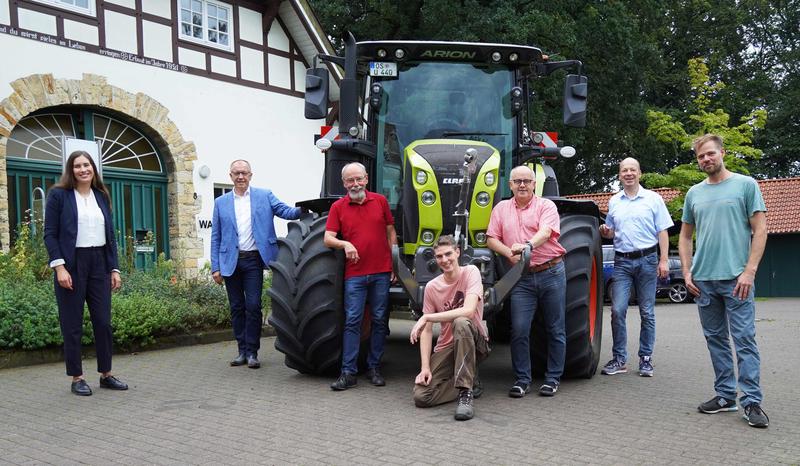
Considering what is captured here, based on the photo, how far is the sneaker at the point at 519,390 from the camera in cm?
576

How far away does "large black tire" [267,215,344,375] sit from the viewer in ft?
19.7

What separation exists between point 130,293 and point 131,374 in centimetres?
253

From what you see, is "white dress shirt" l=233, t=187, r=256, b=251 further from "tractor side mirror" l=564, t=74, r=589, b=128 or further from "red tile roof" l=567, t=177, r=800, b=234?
"red tile roof" l=567, t=177, r=800, b=234

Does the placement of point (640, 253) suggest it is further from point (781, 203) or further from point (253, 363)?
point (781, 203)

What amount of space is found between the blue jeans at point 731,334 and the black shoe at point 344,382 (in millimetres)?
2633

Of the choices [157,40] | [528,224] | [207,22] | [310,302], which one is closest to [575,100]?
[528,224]

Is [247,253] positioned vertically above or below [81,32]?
below

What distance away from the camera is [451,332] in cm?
556

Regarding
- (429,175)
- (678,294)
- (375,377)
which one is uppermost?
(429,175)

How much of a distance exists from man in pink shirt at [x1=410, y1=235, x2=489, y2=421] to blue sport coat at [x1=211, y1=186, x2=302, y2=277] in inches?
85.8

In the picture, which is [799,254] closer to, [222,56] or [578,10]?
[578,10]

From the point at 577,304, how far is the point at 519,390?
0.82m

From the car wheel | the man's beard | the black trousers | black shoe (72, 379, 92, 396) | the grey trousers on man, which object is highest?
the man's beard

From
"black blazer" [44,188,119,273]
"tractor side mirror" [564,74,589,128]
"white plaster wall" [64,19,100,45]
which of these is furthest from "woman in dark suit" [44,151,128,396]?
"white plaster wall" [64,19,100,45]
